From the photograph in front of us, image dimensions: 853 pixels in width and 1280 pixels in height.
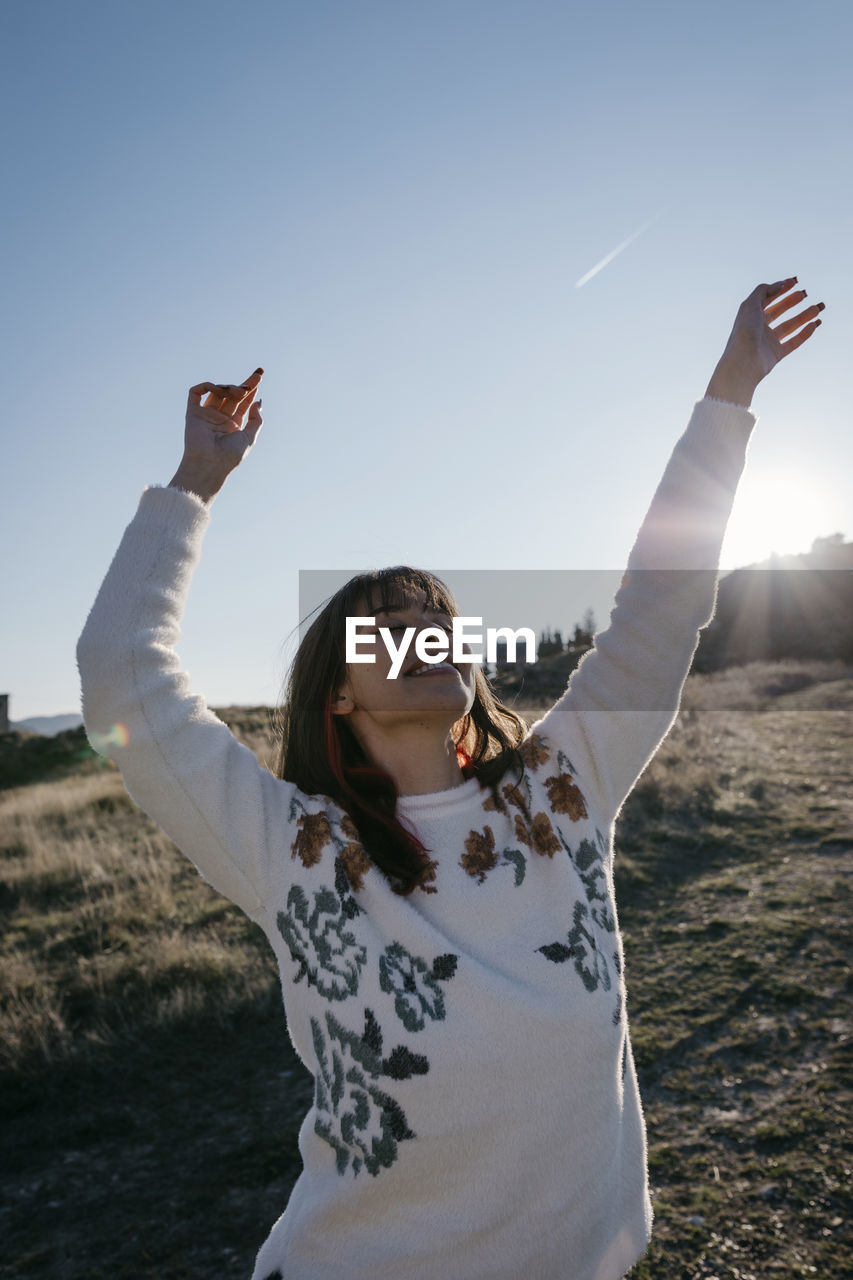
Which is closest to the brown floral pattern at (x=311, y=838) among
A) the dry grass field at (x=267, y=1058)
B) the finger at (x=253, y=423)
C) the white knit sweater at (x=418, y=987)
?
A: the white knit sweater at (x=418, y=987)


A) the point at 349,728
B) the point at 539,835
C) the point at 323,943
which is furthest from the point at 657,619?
the point at 323,943

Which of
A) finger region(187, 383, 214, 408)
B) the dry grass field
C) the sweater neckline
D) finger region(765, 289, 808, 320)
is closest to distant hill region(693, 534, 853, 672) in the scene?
the dry grass field

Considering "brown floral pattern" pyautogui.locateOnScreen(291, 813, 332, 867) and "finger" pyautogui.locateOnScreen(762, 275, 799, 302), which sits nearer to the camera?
"brown floral pattern" pyautogui.locateOnScreen(291, 813, 332, 867)

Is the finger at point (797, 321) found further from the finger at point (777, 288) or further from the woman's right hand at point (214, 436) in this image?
the woman's right hand at point (214, 436)

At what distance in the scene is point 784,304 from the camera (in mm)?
2143

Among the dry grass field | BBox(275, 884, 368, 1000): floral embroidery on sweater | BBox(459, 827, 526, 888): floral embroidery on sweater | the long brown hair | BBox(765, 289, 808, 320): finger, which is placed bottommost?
the dry grass field

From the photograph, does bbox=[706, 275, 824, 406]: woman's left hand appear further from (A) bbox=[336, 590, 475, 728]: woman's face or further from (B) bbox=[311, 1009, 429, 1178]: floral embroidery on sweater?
(B) bbox=[311, 1009, 429, 1178]: floral embroidery on sweater

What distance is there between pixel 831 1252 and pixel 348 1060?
1991 millimetres

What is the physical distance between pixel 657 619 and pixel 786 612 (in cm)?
4713

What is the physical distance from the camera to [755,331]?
2084 millimetres

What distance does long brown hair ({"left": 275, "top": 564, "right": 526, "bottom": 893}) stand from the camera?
6.23 feet

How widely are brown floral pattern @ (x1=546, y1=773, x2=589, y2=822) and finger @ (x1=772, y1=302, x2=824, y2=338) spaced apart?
1.25 meters

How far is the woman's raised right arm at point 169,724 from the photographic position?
1632 millimetres

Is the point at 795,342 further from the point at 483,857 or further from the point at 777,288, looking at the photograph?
the point at 483,857
